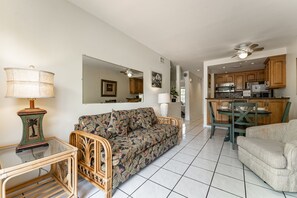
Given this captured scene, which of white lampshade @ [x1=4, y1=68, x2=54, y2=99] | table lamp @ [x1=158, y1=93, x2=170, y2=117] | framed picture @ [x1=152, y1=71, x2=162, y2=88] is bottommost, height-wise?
table lamp @ [x1=158, y1=93, x2=170, y2=117]

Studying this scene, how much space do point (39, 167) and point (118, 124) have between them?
1.10 metres

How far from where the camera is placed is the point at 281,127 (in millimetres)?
1917

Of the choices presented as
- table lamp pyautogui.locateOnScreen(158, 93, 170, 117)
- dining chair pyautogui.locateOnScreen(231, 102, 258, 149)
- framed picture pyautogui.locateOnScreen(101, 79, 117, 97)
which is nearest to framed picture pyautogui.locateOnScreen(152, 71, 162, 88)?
table lamp pyautogui.locateOnScreen(158, 93, 170, 117)

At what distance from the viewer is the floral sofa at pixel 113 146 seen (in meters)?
1.39

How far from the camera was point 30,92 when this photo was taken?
1.16 m

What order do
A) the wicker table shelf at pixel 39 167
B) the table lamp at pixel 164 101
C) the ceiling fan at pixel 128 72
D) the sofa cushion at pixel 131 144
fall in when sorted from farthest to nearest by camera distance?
1. the table lamp at pixel 164 101
2. the ceiling fan at pixel 128 72
3. the sofa cushion at pixel 131 144
4. the wicker table shelf at pixel 39 167

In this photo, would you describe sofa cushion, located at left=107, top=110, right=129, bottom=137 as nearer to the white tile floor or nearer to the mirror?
the mirror

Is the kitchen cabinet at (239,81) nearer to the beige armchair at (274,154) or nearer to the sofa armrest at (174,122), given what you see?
the beige armchair at (274,154)

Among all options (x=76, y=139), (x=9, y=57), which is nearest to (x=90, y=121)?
(x=76, y=139)

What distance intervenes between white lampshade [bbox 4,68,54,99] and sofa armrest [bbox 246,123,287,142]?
2.94 metres

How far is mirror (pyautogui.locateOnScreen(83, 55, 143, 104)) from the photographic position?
208 cm

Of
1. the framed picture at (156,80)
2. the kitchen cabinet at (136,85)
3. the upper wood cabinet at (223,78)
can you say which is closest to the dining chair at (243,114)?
the framed picture at (156,80)

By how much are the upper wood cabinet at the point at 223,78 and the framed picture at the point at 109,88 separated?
6.13 metres

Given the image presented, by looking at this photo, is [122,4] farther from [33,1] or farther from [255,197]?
[255,197]
